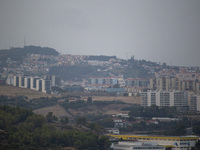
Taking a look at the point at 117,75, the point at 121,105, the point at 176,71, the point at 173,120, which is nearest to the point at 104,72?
the point at 117,75

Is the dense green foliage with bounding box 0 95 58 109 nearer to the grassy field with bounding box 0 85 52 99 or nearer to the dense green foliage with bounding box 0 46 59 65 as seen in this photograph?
A: the grassy field with bounding box 0 85 52 99

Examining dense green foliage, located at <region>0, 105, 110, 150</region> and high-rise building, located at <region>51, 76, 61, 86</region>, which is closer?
dense green foliage, located at <region>0, 105, 110, 150</region>

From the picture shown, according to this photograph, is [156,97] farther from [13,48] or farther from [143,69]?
[13,48]

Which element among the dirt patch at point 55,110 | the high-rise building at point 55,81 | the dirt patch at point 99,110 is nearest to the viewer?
the dirt patch at point 55,110

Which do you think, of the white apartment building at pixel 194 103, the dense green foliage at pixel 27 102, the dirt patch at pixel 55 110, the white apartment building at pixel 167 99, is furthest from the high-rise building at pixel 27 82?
the white apartment building at pixel 194 103

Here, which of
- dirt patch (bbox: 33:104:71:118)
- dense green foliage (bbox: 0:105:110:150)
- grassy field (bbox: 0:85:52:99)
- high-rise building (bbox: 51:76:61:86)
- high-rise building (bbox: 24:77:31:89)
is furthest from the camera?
high-rise building (bbox: 51:76:61:86)

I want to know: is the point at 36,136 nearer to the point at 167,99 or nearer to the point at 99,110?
the point at 99,110

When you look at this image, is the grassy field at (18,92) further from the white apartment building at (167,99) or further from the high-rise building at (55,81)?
the high-rise building at (55,81)

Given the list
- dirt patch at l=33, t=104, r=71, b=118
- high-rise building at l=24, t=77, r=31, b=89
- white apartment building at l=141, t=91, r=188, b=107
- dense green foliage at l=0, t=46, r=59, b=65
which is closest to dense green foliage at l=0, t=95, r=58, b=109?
dirt patch at l=33, t=104, r=71, b=118
